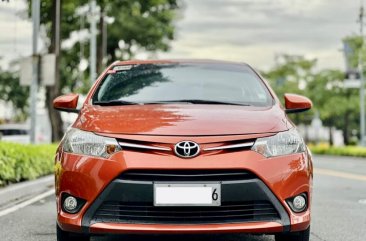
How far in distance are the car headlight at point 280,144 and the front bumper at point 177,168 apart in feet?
0.19

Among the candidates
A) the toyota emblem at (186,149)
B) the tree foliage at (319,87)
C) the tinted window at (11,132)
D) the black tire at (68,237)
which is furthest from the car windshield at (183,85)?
the tree foliage at (319,87)

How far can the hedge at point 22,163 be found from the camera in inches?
398

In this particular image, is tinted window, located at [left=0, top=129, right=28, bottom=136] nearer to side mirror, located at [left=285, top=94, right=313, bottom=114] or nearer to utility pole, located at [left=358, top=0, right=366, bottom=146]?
utility pole, located at [left=358, top=0, right=366, bottom=146]

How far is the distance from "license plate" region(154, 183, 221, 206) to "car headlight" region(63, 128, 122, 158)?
0.41 meters

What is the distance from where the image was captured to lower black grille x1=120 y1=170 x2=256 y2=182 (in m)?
4.44

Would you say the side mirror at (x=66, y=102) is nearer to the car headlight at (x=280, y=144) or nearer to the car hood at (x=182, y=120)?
the car hood at (x=182, y=120)

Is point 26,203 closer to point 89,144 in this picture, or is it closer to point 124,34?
point 89,144

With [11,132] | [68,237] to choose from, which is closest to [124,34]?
[11,132]

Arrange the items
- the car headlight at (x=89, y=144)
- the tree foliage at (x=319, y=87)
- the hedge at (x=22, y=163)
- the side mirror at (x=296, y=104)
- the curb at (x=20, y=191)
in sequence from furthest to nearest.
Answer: the tree foliage at (x=319, y=87)
the hedge at (x=22, y=163)
the curb at (x=20, y=191)
the side mirror at (x=296, y=104)
the car headlight at (x=89, y=144)

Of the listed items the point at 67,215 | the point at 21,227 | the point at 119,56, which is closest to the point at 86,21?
the point at 119,56

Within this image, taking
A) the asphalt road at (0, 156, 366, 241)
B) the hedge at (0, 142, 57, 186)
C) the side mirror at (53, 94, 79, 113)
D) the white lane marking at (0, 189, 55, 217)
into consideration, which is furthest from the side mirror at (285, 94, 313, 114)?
the hedge at (0, 142, 57, 186)

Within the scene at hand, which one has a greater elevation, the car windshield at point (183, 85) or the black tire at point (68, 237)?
the car windshield at point (183, 85)

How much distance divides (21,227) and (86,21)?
28.2 m

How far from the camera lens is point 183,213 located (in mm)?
4535
